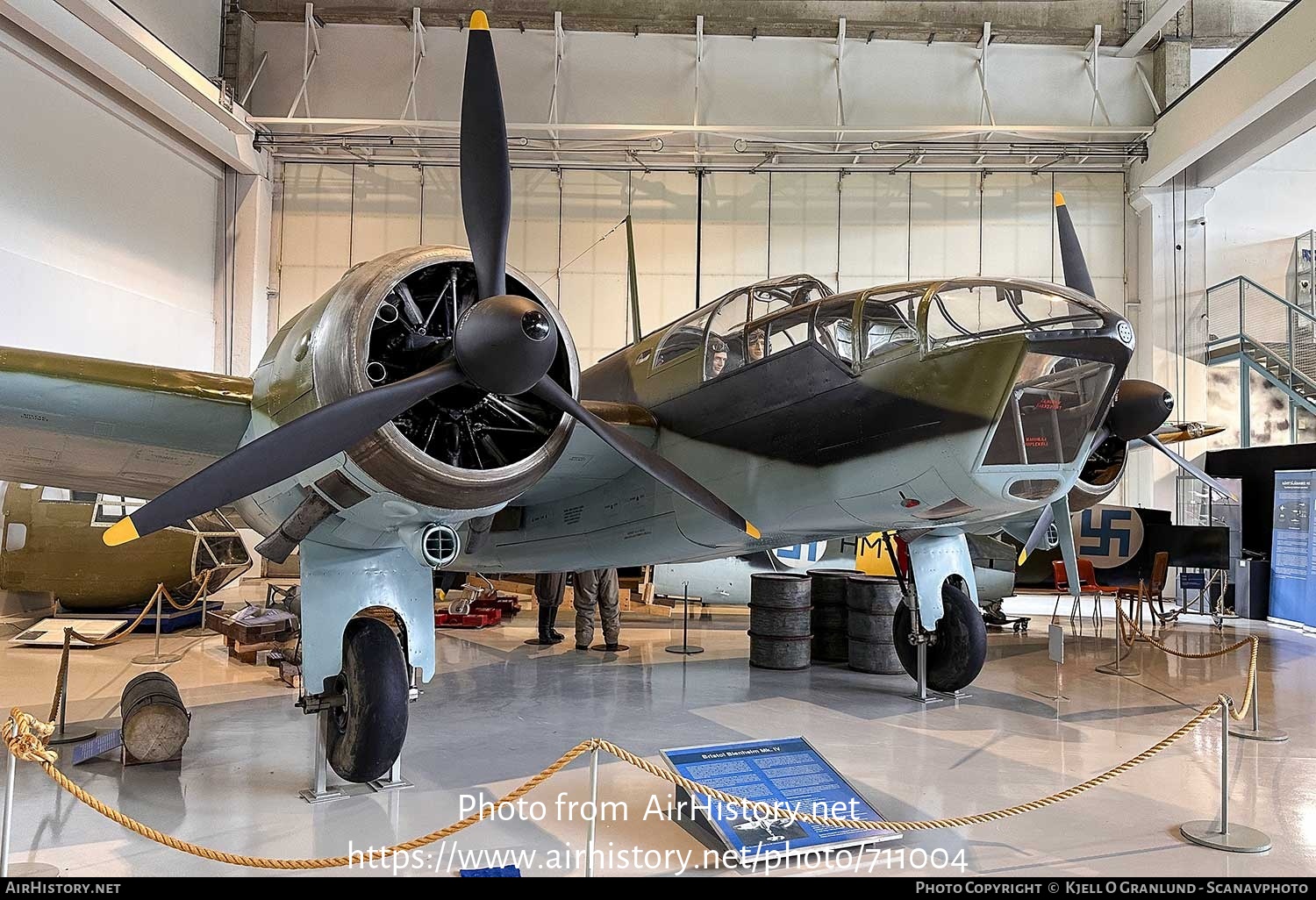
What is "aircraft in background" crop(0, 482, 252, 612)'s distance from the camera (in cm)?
1145

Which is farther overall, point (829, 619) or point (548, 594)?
point (548, 594)

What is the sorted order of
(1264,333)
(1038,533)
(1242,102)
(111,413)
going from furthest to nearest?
(1264,333) → (1242,102) → (1038,533) → (111,413)

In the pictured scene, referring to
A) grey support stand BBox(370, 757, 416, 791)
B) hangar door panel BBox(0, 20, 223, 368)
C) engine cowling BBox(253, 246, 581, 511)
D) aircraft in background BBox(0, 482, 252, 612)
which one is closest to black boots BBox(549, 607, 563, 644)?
aircraft in background BBox(0, 482, 252, 612)

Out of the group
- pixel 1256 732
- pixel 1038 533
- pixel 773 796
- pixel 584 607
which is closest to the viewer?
pixel 773 796

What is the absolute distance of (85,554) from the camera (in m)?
11.5

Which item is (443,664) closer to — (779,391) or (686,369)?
(686,369)

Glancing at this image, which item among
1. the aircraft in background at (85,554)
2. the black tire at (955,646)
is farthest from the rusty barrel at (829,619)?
the aircraft in background at (85,554)

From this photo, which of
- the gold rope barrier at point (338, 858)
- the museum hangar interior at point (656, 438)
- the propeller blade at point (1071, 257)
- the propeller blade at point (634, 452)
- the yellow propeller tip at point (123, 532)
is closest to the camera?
the gold rope barrier at point (338, 858)

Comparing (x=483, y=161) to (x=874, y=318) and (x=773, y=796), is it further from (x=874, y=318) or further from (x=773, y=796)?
(x=773, y=796)

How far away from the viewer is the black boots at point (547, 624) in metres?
11.1

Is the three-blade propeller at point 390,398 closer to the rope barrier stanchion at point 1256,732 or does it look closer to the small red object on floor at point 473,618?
the rope barrier stanchion at point 1256,732

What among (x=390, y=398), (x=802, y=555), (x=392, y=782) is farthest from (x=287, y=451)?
(x=802, y=555)

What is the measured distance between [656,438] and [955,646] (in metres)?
3.40

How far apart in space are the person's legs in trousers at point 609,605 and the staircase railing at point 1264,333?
1231 cm
